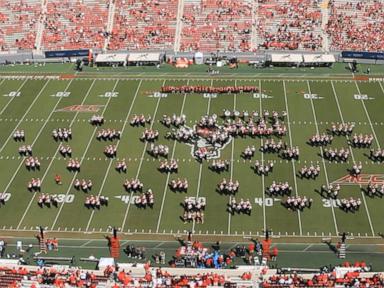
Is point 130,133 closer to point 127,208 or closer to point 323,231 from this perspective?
point 127,208

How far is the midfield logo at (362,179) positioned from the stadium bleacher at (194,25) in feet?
67.9

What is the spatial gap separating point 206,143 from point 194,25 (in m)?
21.4

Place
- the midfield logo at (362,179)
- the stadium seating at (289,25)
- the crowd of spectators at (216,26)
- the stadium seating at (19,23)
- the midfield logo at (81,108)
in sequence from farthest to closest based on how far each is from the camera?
the stadium seating at (19,23) → the crowd of spectators at (216,26) → the stadium seating at (289,25) → the midfield logo at (81,108) → the midfield logo at (362,179)

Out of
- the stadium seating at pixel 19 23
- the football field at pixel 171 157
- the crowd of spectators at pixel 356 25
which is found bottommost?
the football field at pixel 171 157

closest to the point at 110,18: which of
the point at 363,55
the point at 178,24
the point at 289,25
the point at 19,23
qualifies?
the point at 178,24

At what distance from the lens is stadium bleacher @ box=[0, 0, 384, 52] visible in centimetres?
5609

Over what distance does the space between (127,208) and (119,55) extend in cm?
2228

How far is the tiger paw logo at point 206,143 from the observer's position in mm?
38912

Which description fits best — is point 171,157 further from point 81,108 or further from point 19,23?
point 19,23

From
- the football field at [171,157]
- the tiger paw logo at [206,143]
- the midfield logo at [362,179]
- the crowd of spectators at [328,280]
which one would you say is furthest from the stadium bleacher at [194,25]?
the crowd of spectators at [328,280]

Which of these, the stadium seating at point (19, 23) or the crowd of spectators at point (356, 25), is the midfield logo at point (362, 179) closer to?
the crowd of spectators at point (356, 25)

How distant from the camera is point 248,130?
40.8 metres

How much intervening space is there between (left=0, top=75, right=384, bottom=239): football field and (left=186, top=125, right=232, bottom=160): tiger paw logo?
33cm

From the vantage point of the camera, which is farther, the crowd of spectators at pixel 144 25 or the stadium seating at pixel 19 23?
the stadium seating at pixel 19 23
